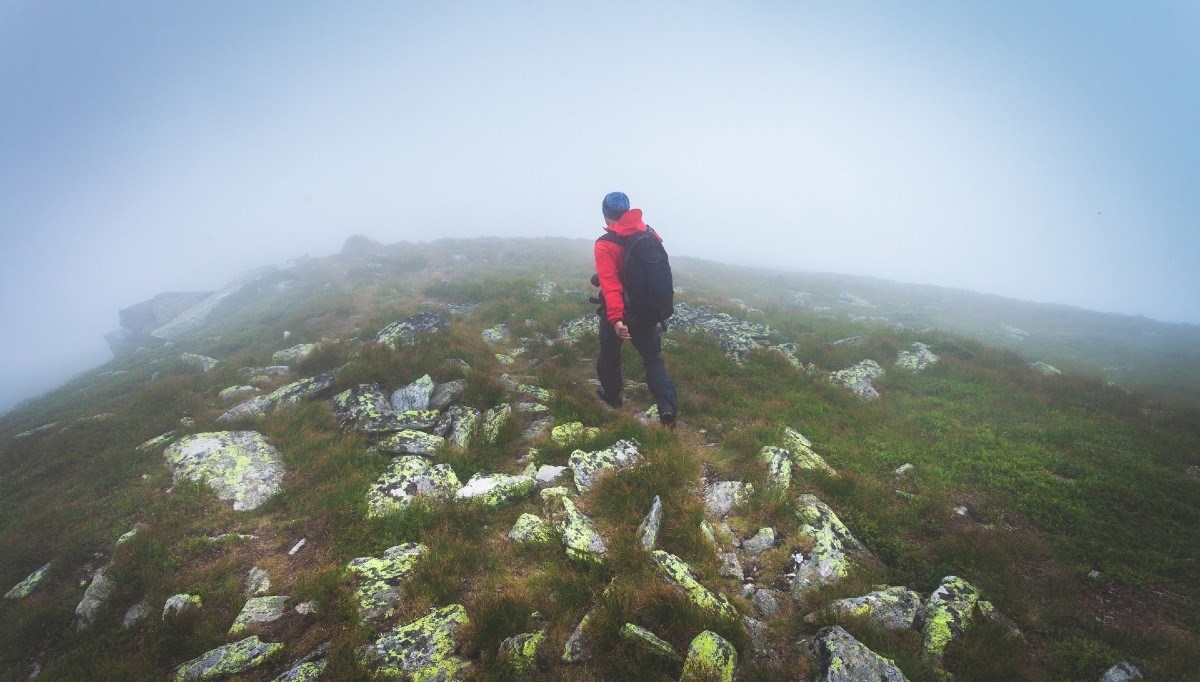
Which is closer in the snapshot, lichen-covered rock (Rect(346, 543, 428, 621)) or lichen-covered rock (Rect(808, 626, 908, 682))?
lichen-covered rock (Rect(808, 626, 908, 682))

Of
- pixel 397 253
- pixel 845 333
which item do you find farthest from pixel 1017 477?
pixel 397 253

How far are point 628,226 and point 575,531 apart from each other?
4.88m

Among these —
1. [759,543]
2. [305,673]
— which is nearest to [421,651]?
[305,673]

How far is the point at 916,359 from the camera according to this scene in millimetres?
12844

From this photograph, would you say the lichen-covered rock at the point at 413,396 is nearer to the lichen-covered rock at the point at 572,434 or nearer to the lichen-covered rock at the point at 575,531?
the lichen-covered rock at the point at 572,434

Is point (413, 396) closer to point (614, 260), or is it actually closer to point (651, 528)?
point (614, 260)

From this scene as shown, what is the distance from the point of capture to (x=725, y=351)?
1207 cm

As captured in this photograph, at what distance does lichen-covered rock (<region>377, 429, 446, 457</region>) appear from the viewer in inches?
275

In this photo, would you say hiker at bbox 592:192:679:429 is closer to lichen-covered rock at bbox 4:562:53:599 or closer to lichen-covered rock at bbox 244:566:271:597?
lichen-covered rock at bbox 244:566:271:597

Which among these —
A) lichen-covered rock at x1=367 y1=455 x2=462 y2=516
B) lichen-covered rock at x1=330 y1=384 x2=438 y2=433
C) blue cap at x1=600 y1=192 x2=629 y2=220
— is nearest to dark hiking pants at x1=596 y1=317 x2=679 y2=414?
blue cap at x1=600 y1=192 x2=629 y2=220

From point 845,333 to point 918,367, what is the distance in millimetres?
4058

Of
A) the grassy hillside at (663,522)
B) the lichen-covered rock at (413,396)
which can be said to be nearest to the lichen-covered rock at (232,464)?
the grassy hillside at (663,522)

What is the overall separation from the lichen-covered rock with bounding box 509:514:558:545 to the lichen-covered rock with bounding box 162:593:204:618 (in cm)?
336

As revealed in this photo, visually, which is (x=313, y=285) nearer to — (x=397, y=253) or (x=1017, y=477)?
(x=397, y=253)
